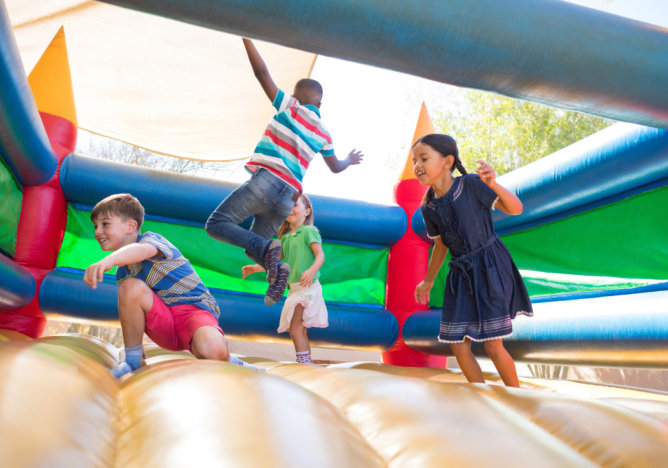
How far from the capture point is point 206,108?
4.04m

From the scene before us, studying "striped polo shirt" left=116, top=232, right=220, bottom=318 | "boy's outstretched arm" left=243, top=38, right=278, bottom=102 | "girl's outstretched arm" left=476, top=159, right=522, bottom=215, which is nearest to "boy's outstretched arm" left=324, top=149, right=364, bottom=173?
"boy's outstretched arm" left=243, top=38, right=278, bottom=102

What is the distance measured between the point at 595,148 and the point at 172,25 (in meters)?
2.75

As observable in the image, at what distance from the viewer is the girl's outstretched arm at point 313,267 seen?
91.4 inches

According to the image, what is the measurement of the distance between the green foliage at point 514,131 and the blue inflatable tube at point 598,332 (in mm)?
7957

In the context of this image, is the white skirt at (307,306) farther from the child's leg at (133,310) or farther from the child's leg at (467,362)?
the child's leg at (133,310)

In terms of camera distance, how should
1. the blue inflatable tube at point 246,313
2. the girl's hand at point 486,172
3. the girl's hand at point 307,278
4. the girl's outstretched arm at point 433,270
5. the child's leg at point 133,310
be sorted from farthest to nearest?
the blue inflatable tube at point 246,313
the girl's hand at point 307,278
the girl's outstretched arm at point 433,270
the girl's hand at point 486,172
the child's leg at point 133,310

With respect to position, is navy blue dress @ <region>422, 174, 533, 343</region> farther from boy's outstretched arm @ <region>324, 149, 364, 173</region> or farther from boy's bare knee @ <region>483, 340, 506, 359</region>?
boy's outstretched arm @ <region>324, 149, 364, 173</region>

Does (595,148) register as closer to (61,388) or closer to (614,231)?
(614,231)

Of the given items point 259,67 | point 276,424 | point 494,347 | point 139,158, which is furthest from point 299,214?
point 139,158

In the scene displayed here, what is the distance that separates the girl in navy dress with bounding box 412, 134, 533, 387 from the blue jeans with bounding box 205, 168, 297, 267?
1.89ft

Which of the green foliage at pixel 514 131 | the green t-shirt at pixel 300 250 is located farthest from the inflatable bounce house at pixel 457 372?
the green foliage at pixel 514 131

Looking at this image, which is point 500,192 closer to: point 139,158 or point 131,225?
point 131,225

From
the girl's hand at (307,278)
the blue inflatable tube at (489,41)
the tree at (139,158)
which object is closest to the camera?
the blue inflatable tube at (489,41)

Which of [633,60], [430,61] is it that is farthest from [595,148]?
[430,61]
